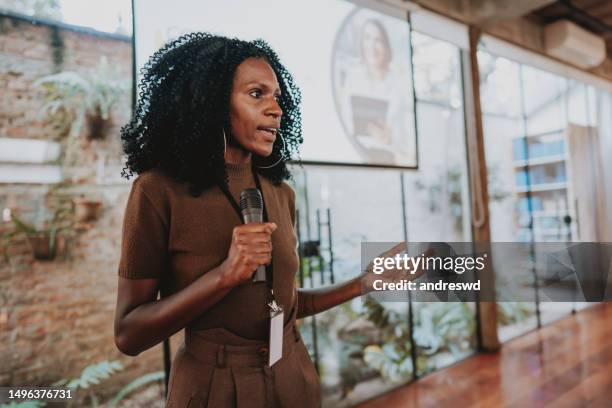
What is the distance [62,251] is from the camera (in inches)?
75.7

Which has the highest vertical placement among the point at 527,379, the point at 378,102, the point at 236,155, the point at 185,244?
the point at 378,102

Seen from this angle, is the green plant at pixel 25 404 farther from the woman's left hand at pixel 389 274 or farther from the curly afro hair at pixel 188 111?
the woman's left hand at pixel 389 274

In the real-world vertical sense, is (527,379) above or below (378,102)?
below

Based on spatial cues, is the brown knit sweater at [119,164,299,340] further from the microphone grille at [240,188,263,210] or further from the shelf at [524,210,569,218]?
the shelf at [524,210,569,218]

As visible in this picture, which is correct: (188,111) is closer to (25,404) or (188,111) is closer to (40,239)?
(40,239)

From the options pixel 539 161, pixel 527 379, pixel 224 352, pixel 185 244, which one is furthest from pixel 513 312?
pixel 185 244

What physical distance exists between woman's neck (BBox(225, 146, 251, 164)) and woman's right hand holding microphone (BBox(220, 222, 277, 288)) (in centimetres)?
28

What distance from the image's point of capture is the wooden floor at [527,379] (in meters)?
2.62

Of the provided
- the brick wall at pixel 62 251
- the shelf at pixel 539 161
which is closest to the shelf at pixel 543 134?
the shelf at pixel 539 161

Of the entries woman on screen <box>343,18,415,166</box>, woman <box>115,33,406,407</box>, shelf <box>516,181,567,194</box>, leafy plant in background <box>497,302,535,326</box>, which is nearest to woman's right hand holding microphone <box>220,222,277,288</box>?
woman <box>115,33,406,407</box>

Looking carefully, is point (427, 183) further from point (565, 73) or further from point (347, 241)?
point (565, 73)

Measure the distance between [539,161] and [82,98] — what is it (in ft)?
15.3

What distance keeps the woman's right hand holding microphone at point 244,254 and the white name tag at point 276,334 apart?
15 centimetres

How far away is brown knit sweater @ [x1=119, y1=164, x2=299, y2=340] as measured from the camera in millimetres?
796
